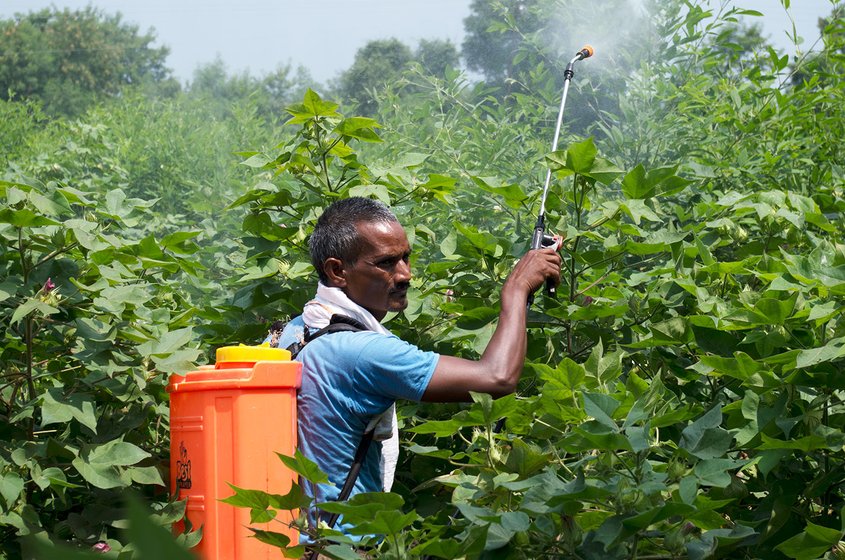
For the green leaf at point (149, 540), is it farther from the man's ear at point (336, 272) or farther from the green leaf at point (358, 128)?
the green leaf at point (358, 128)

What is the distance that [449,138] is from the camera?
5.48 m

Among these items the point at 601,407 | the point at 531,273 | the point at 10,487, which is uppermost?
the point at 531,273

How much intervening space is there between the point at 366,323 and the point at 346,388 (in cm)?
26

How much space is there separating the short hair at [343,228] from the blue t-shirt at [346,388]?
0.32 m

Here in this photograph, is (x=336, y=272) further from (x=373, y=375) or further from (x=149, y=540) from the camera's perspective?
(x=149, y=540)

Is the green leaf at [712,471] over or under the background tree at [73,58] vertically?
under

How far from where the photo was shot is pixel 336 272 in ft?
9.30

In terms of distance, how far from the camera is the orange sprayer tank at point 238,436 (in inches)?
91.1

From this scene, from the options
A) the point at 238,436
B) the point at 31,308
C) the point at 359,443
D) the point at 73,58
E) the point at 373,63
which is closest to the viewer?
the point at 238,436

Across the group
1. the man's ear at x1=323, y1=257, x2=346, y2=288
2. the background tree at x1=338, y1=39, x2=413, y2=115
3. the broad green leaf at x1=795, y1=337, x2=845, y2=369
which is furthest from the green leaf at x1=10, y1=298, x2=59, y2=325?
the background tree at x1=338, y1=39, x2=413, y2=115

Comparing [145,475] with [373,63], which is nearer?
[145,475]

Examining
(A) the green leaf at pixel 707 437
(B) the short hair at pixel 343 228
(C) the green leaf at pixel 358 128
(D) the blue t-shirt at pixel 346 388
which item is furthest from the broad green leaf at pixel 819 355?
(C) the green leaf at pixel 358 128

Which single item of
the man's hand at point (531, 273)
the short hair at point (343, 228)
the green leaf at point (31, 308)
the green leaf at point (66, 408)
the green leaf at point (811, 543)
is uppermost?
the short hair at point (343, 228)

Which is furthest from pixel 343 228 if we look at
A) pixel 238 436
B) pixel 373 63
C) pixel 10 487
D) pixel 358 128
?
pixel 373 63
